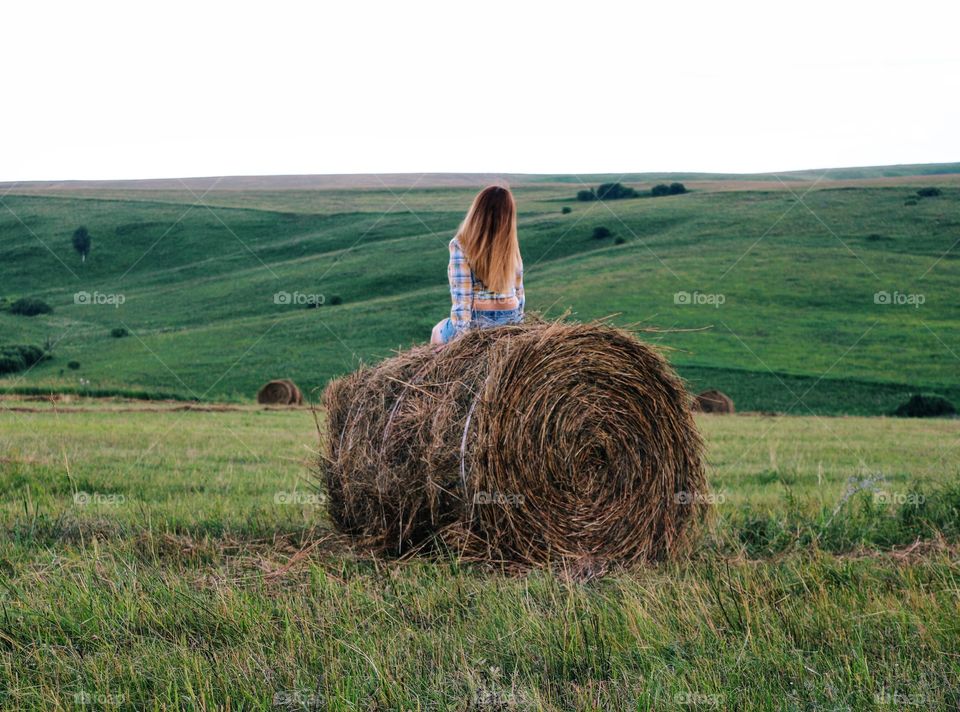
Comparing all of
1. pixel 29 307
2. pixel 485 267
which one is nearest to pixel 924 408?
pixel 485 267

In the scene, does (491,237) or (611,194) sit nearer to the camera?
(491,237)

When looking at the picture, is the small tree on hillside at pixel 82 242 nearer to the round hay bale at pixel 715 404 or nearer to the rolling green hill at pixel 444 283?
the rolling green hill at pixel 444 283

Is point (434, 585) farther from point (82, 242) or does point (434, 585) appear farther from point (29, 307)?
point (82, 242)

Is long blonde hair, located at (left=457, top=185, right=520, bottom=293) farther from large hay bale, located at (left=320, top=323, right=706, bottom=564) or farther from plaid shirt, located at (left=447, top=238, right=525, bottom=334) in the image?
large hay bale, located at (left=320, top=323, right=706, bottom=564)

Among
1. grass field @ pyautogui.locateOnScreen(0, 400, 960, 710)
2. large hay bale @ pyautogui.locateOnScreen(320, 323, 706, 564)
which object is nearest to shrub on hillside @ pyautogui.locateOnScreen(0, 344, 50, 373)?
grass field @ pyautogui.locateOnScreen(0, 400, 960, 710)

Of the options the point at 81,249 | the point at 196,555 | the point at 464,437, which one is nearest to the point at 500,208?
the point at 464,437

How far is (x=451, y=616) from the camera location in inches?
199

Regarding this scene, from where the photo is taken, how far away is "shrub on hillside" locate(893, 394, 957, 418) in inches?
1261

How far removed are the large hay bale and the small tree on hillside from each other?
67465 millimetres

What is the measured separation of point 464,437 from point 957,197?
70.2 meters

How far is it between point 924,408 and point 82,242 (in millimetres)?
58236

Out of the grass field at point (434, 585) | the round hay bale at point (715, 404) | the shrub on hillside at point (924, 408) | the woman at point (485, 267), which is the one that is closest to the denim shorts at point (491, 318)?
the woman at point (485, 267)

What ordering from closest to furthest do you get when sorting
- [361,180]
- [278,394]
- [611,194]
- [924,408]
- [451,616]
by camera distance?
[451,616] → [278,394] → [924,408] → [611,194] → [361,180]

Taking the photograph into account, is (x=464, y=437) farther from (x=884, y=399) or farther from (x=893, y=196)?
(x=893, y=196)
